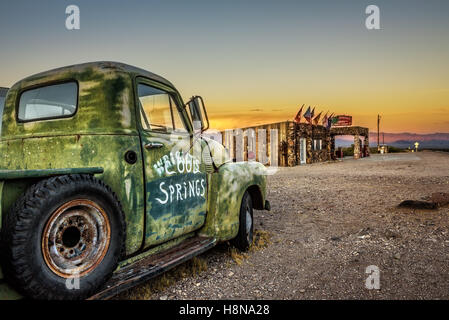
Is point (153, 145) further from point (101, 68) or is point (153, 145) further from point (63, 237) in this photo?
point (63, 237)

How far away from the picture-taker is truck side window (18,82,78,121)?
2759 millimetres

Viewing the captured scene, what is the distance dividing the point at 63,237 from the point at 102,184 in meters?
0.45

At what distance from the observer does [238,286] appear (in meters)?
3.16

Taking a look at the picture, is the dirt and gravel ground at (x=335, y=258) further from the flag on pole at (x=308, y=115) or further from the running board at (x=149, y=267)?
the flag on pole at (x=308, y=115)

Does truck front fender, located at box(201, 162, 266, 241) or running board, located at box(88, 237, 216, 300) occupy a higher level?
truck front fender, located at box(201, 162, 266, 241)

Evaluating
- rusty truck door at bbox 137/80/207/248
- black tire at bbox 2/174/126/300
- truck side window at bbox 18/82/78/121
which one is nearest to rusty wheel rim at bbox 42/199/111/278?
black tire at bbox 2/174/126/300

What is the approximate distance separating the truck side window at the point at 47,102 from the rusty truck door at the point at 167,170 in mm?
653

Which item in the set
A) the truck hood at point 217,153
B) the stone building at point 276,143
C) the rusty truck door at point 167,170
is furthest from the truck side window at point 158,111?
the stone building at point 276,143

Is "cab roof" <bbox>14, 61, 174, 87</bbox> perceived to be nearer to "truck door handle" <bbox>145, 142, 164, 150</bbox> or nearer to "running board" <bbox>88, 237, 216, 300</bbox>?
"truck door handle" <bbox>145, 142, 164, 150</bbox>

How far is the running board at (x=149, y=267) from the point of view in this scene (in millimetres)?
2178

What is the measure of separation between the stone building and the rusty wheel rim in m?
18.7

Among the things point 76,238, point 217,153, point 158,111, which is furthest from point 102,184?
point 217,153
